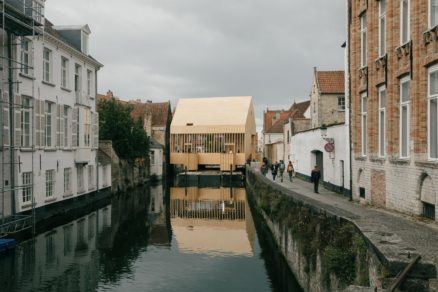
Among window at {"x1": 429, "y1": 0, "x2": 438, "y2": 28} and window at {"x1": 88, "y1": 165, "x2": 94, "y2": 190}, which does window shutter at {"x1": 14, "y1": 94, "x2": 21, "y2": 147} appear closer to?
window at {"x1": 88, "y1": 165, "x2": 94, "y2": 190}

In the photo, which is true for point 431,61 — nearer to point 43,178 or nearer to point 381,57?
point 381,57

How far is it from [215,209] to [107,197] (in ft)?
25.3

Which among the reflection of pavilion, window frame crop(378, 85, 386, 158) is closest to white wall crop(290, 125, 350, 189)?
window frame crop(378, 85, 386, 158)

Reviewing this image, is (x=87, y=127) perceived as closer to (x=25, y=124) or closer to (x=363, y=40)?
(x=25, y=124)

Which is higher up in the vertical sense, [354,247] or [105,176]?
[354,247]

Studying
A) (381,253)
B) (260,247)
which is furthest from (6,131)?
(381,253)

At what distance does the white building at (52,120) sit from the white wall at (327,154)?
13.4m

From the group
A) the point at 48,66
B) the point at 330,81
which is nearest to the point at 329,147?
the point at 48,66

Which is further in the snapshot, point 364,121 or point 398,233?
point 364,121

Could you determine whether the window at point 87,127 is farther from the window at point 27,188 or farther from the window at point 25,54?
the window at point 27,188

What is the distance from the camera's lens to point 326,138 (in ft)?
72.3

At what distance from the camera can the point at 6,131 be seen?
1664 cm

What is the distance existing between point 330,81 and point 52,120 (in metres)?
21.6

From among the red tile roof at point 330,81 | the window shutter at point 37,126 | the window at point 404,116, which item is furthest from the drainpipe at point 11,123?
the red tile roof at point 330,81
